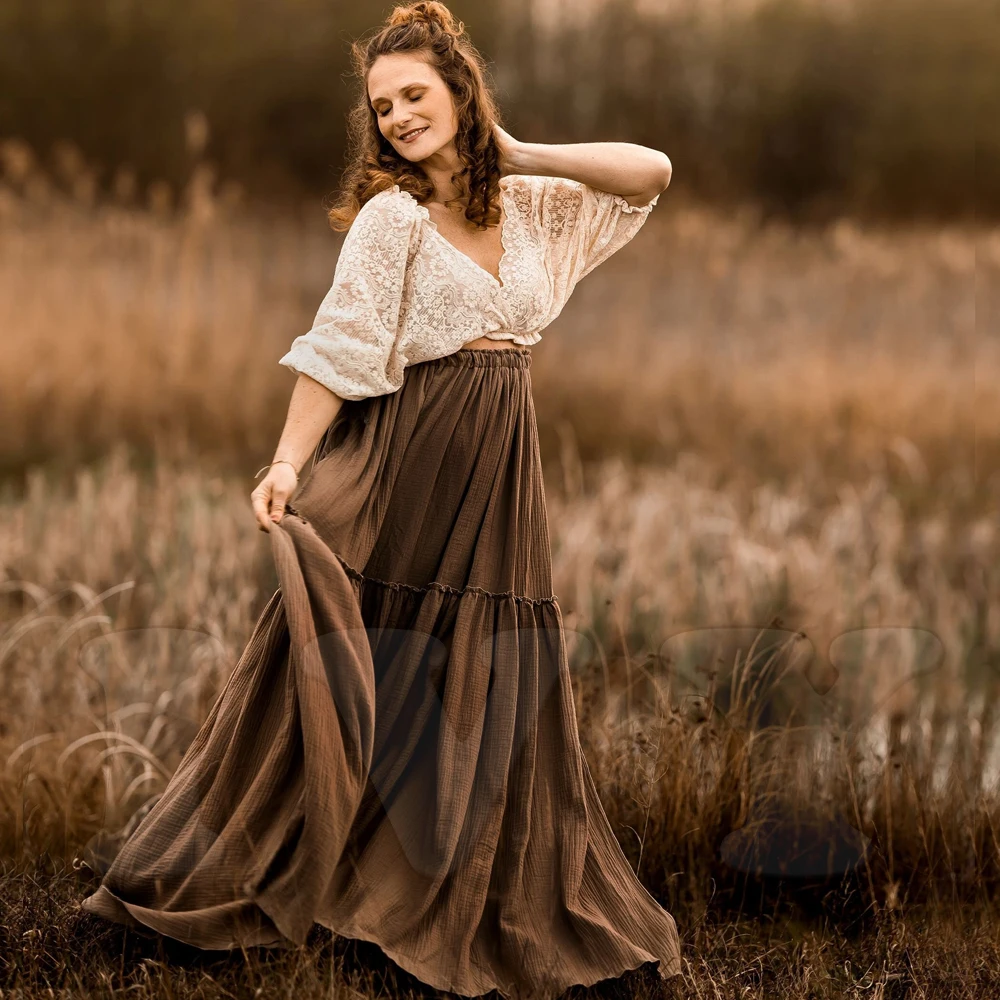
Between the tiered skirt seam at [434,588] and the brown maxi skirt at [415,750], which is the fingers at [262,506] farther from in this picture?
the tiered skirt seam at [434,588]

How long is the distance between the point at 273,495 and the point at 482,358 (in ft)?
1.49

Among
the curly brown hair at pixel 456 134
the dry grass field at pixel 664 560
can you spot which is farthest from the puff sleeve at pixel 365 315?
the dry grass field at pixel 664 560

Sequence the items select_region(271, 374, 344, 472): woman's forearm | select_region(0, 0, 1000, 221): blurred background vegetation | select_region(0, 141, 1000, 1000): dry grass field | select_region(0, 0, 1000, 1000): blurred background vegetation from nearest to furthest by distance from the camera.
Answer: select_region(271, 374, 344, 472): woman's forearm, select_region(0, 141, 1000, 1000): dry grass field, select_region(0, 0, 1000, 1000): blurred background vegetation, select_region(0, 0, 1000, 221): blurred background vegetation

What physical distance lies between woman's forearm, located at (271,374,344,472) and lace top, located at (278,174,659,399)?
3cm

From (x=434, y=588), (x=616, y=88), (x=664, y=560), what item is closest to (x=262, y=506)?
(x=434, y=588)

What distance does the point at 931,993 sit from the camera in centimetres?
213

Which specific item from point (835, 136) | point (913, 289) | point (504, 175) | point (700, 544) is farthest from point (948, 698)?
point (835, 136)

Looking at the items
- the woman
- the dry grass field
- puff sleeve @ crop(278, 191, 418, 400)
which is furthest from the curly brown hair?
the dry grass field

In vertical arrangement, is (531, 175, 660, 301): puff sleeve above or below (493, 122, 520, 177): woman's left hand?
below

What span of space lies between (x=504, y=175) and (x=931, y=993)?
167 cm

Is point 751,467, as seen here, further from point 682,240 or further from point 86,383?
point 86,383

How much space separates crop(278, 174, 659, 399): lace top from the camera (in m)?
2.01

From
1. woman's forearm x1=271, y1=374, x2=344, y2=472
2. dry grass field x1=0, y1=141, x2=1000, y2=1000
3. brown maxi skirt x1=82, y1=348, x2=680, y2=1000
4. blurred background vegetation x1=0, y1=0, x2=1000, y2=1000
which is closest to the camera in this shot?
brown maxi skirt x1=82, y1=348, x2=680, y2=1000

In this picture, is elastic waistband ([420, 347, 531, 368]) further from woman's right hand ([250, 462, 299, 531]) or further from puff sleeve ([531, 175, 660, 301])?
woman's right hand ([250, 462, 299, 531])
